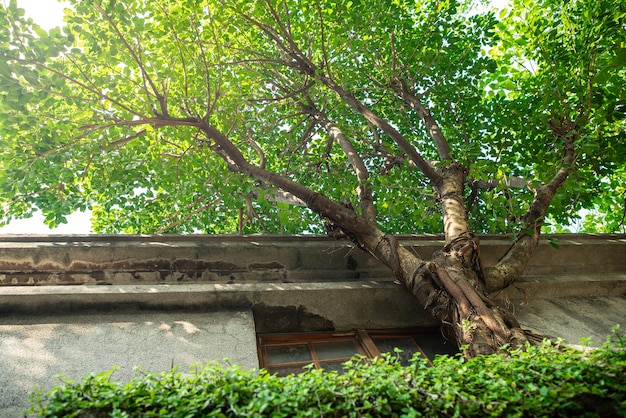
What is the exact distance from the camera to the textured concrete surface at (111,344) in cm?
357

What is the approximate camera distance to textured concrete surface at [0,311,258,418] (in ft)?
11.7

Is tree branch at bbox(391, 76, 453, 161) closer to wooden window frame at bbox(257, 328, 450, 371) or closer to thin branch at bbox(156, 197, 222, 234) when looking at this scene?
wooden window frame at bbox(257, 328, 450, 371)

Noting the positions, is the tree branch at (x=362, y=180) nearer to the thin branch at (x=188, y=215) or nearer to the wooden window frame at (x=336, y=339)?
the wooden window frame at (x=336, y=339)

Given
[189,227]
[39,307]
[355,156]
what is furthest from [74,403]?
[189,227]

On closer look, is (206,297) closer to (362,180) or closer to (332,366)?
(332,366)

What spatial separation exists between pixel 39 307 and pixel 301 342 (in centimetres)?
307

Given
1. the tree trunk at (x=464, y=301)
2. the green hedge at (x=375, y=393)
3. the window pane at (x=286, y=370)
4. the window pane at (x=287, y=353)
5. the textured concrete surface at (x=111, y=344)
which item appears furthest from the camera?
the window pane at (x=287, y=353)

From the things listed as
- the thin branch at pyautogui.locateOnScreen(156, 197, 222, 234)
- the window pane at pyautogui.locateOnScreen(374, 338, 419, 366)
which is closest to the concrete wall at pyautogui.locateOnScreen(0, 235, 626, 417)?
the window pane at pyautogui.locateOnScreen(374, 338, 419, 366)

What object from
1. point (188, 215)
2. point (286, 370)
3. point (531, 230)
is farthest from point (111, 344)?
point (188, 215)

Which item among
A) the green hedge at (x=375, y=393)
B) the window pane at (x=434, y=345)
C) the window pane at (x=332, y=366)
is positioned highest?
the window pane at (x=434, y=345)

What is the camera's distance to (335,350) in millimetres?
4859

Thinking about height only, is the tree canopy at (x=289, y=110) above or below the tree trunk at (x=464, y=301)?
above

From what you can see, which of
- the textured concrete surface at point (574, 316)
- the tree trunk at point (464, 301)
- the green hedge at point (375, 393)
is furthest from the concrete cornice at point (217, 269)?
the green hedge at point (375, 393)

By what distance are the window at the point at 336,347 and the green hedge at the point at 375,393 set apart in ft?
6.37
